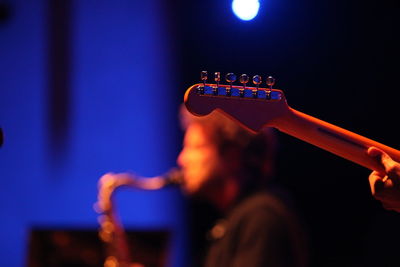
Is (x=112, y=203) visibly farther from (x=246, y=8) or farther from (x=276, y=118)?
(x=276, y=118)

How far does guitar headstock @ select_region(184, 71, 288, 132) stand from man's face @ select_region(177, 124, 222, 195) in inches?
42.5

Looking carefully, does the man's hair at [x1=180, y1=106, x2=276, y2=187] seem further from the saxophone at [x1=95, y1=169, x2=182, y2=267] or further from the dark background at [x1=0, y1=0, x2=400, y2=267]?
the saxophone at [x1=95, y1=169, x2=182, y2=267]

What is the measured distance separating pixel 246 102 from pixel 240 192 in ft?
3.26

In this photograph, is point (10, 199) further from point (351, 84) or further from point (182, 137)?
point (351, 84)

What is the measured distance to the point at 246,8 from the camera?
2227 mm

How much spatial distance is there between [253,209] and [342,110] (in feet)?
1.95

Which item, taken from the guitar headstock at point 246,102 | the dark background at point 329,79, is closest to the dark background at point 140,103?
the dark background at point 329,79

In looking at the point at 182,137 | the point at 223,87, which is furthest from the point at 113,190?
the point at 223,87

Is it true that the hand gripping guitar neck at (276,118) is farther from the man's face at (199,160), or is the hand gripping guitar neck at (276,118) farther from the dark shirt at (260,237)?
the man's face at (199,160)

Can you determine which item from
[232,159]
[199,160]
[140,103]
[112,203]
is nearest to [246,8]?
[232,159]

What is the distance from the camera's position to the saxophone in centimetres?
303

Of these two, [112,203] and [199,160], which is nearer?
[199,160]

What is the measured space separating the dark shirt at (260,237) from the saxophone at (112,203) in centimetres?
73

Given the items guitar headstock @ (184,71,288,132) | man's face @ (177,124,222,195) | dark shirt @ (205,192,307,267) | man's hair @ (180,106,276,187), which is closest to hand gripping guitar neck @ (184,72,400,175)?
guitar headstock @ (184,71,288,132)
